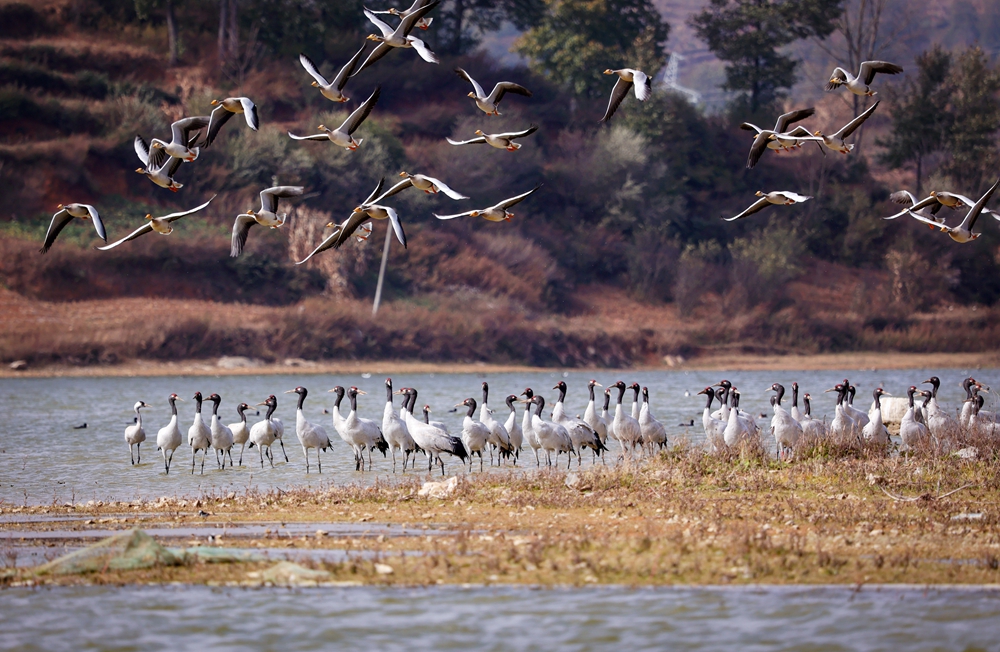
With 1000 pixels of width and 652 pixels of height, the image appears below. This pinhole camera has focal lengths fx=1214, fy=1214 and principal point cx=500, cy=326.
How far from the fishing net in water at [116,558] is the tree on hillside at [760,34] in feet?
233

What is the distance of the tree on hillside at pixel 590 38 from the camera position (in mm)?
75750

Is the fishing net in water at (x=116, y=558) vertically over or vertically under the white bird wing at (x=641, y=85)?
under

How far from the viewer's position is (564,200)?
74.1 m

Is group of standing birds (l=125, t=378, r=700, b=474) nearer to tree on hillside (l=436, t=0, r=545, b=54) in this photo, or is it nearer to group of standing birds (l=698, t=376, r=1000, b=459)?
group of standing birds (l=698, t=376, r=1000, b=459)

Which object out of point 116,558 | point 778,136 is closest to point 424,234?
point 778,136

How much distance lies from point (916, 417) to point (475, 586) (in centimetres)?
Result: 1223

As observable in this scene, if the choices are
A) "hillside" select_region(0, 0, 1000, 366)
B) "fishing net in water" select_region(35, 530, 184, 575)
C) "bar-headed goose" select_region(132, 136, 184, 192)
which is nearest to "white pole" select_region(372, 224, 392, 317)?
"hillside" select_region(0, 0, 1000, 366)

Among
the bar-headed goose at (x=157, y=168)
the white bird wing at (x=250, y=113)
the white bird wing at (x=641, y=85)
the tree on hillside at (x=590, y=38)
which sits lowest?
the bar-headed goose at (x=157, y=168)

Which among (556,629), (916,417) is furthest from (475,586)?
(916,417)

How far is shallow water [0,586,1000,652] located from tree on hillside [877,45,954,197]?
70.0 metres

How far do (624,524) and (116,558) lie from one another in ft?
17.0

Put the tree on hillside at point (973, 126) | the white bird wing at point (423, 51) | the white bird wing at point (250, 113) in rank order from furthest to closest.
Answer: the tree on hillside at point (973, 126)
the white bird wing at point (423, 51)
the white bird wing at point (250, 113)

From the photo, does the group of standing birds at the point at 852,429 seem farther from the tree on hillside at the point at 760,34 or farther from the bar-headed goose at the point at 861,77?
the tree on hillside at the point at 760,34

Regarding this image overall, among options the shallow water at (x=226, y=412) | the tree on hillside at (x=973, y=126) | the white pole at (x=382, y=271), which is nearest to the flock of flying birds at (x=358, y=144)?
the shallow water at (x=226, y=412)
